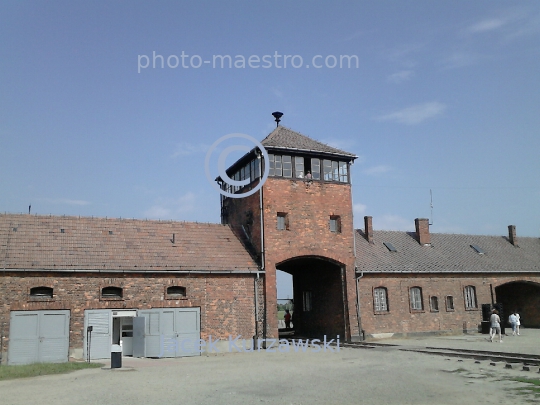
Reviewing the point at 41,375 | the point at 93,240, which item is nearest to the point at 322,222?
the point at 93,240

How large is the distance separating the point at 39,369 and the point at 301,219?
1352 centimetres

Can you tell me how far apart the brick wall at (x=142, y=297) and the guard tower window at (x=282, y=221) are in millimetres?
3048

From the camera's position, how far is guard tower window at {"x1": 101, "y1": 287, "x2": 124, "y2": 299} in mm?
21062

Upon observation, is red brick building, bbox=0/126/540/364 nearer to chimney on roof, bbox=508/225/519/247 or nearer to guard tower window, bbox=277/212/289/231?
guard tower window, bbox=277/212/289/231

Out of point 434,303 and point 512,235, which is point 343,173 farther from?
point 512,235

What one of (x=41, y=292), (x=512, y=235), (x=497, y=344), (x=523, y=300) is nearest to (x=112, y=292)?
(x=41, y=292)

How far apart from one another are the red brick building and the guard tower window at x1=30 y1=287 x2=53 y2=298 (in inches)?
1.6

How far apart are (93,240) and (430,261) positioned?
19.9 m

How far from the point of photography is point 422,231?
3403cm

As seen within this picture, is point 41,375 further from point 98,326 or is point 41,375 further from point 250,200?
point 250,200

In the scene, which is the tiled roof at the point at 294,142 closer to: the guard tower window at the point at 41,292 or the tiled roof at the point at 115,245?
the tiled roof at the point at 115,245

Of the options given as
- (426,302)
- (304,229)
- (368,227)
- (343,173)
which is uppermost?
(343,173)

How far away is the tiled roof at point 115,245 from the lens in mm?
20797

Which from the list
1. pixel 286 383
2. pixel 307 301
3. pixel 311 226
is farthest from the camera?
pixel 307 301
